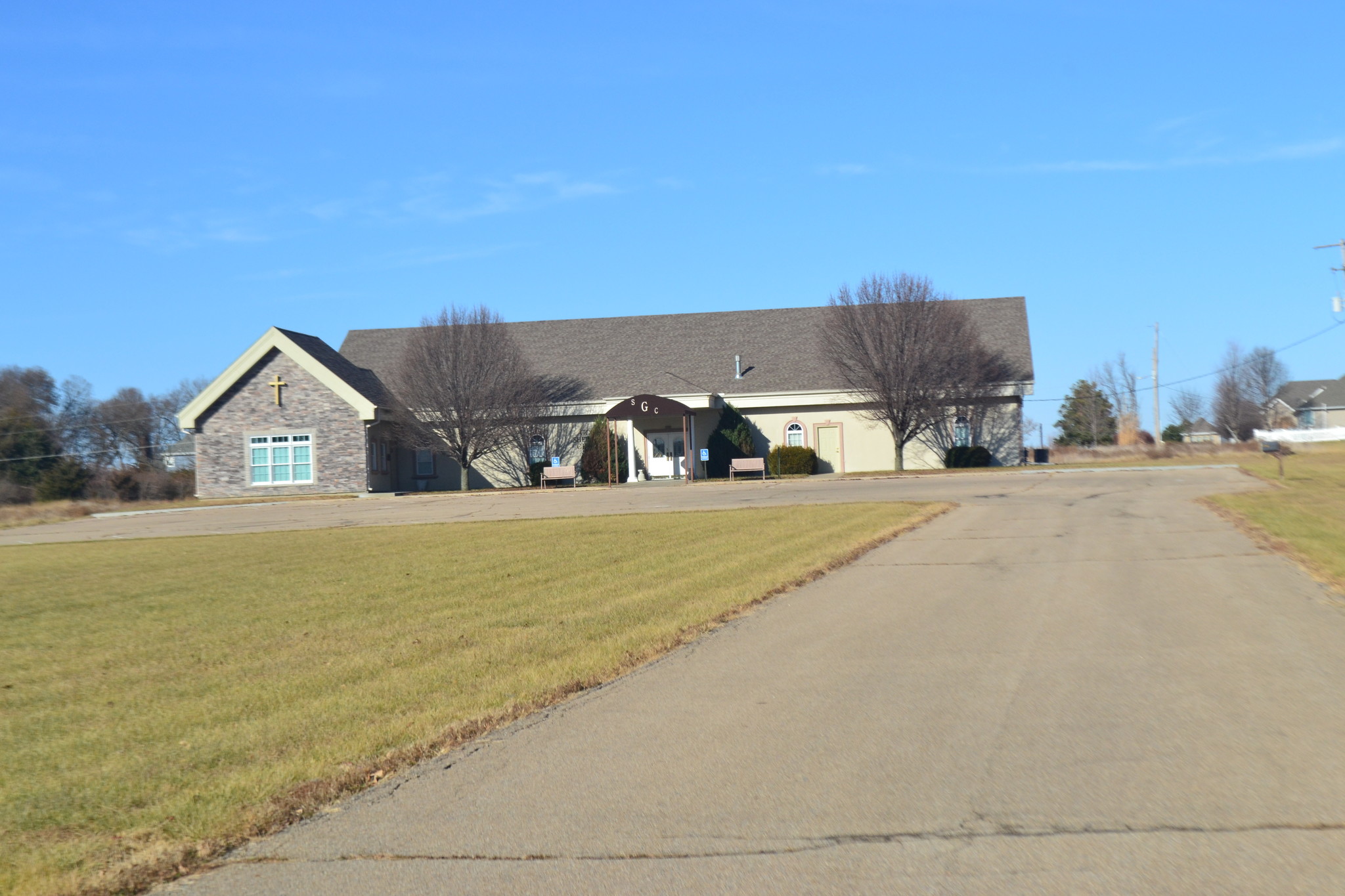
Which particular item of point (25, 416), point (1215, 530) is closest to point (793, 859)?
point (1215, 530)

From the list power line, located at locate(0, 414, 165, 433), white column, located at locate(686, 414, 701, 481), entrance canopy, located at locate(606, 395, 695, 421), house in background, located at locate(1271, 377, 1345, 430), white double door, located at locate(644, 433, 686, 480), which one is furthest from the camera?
house in background, located at locate(1271, 377, 1345, 430)

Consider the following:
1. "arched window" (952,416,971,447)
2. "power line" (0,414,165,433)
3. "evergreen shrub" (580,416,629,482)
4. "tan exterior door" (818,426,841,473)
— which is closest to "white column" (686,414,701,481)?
"evergreen shrub" (580,416,629,482)

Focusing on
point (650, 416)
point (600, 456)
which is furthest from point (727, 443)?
point (600, 456)

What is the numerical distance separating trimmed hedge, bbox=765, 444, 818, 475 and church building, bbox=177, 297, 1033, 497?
192 centimetres

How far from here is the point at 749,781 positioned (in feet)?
18.3

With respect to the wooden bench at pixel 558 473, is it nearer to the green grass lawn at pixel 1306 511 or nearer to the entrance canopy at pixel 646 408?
the entrance canopy at pixel 646 408

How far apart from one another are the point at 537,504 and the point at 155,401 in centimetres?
6610

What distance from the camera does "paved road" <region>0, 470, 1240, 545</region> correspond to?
26.7 m

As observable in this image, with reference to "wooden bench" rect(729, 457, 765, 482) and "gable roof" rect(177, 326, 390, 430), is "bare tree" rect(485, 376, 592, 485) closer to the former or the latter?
"gable roof" rect(177, 326, 390, 430)

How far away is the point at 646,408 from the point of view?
1646 inches

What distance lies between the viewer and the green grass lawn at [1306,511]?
13030 millimetres

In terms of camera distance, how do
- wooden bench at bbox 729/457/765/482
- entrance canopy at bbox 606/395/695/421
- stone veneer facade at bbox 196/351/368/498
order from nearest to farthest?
wooden bench at bbox 729/457/765/482 < entrance canopy at bbox 606/395/695/421 < stone veneer facade at bbox 196/351/368/498

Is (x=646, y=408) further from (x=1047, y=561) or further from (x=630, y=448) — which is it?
(x=1047, y=561)

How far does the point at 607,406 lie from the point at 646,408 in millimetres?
4715
